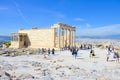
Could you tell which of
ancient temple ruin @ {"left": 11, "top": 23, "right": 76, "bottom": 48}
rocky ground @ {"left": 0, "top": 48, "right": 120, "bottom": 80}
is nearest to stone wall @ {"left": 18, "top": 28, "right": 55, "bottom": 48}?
ancient temple ruin @ {"left": 11, "top": 23, "right": 76, "bottom": 48}

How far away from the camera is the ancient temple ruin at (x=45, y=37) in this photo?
151 ft

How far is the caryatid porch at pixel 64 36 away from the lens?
148 ft

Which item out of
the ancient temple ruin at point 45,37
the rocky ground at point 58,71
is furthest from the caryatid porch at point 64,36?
the rocky ground at point 58,71

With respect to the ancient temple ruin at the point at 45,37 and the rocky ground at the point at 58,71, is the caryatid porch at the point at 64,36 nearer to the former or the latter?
the ancient temple ruin at the point at 45,37

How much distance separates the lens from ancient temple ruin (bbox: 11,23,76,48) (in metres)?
46.0

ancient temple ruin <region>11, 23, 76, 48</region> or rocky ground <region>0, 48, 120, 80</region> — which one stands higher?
ancient temple ruin <region>11, 23, 76, 48</region>

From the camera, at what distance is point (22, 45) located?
5347cm

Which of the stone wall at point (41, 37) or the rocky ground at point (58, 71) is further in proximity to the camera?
the stone wall at point (41, 37)

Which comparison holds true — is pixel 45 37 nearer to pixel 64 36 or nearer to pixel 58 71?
pixel 64 36

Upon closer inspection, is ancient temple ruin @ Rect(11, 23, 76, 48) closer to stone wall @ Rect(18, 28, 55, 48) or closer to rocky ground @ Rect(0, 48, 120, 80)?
stone wall @ Rect(18, 28, 55, 48)

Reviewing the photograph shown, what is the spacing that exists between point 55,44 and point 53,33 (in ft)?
8.29

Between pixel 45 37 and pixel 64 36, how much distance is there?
5722 millimetres

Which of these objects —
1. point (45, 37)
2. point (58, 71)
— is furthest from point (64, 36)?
point (58, 71)

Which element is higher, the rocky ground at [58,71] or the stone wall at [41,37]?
the stone wall at [41,37]
